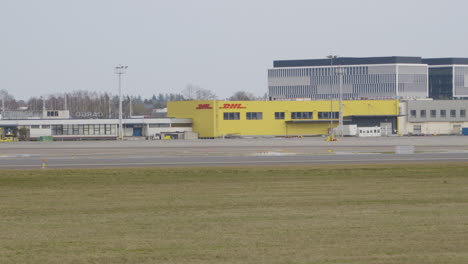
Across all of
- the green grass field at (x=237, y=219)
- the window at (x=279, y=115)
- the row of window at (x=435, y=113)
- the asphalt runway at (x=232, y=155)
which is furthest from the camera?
the row of window at (x=435, y=113)

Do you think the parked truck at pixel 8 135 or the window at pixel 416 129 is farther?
the window at pixel 416 129

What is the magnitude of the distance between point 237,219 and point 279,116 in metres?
105

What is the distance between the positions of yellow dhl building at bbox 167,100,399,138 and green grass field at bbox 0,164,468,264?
87182 mm

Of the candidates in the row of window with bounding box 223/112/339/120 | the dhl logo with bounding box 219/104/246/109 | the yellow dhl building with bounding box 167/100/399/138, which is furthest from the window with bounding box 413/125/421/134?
the dhl logo with bounding box 219/104/246/109

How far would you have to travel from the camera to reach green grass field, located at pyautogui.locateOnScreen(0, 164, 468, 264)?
56.2ft

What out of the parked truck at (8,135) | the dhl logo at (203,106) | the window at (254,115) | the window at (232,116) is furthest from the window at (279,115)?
the parked truck at (8,135)

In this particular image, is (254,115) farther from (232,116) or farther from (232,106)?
(232,106)

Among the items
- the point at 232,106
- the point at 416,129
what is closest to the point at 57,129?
the point at 232,106

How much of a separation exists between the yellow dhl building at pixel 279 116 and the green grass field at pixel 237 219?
87.2 m

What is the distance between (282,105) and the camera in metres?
127

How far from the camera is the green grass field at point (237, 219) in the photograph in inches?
675

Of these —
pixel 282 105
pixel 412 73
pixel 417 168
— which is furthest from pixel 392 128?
pixel 417 168

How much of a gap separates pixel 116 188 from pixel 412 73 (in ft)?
578

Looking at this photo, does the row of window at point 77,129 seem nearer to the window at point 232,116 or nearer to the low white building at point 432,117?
the window at point 232,116
